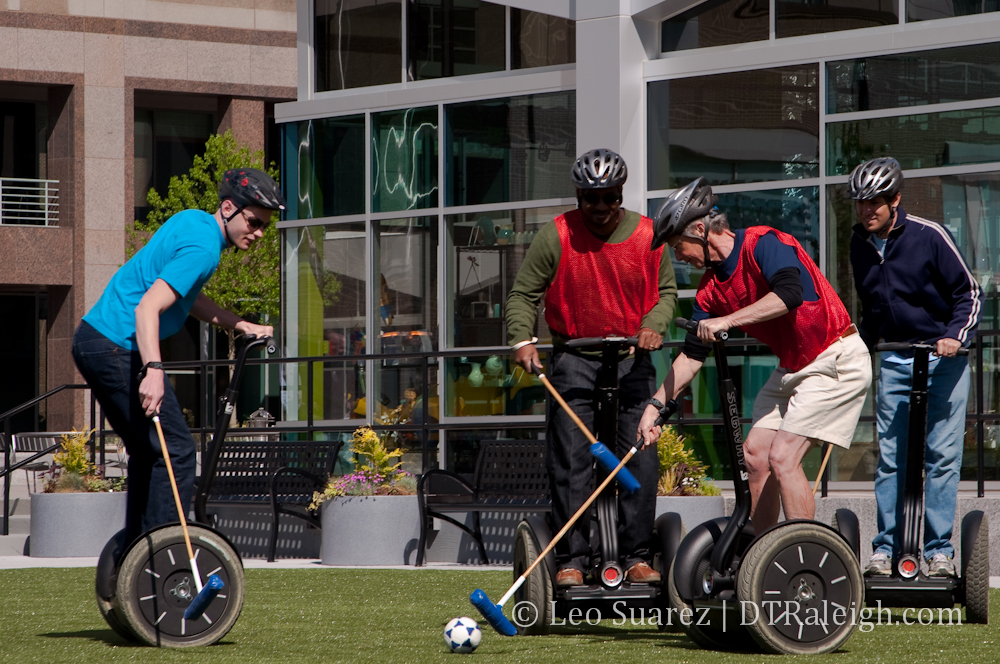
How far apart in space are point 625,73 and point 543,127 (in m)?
1.25

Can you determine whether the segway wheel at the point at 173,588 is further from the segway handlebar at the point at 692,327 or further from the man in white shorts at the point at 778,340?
the segway handlebar at the point at 692,327

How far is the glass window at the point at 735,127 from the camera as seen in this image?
41.6 feet

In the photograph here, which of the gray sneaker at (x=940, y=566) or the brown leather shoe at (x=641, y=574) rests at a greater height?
the brown leather shoe at (x=641, y=574)

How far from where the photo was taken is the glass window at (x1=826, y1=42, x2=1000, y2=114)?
38.6ft

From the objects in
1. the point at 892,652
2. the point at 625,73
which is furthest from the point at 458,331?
the point at 892,652

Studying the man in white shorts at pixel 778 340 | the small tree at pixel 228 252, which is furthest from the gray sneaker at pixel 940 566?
the small tree at pixel 228 252

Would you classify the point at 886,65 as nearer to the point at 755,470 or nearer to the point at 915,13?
the point at 915,13

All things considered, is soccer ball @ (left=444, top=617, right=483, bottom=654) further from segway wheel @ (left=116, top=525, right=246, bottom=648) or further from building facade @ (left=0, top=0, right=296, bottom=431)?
building facade @ (left=0, top=0, right=296, bottom=431)

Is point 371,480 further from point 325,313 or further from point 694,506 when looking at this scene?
point 325,313

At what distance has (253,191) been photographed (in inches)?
231

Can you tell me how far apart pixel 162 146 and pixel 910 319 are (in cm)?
3137

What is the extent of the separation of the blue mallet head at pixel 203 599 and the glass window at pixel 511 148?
28.5 feet

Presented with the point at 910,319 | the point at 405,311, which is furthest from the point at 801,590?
the point at 405,311

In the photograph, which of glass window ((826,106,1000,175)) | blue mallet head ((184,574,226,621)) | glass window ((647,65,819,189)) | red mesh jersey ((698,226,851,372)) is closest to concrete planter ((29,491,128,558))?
glass window ((647,65,819,189))
